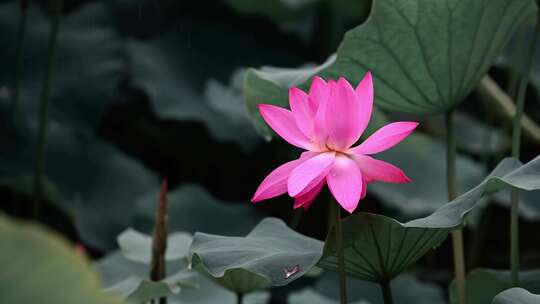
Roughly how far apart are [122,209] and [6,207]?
14.3 inches

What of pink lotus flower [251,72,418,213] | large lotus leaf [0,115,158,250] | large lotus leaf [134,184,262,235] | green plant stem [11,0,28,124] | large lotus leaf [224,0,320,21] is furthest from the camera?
large lotus leaf [224,0,320,21]

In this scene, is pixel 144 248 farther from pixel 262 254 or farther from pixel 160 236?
pixel 262 254

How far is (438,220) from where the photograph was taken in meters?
0.72

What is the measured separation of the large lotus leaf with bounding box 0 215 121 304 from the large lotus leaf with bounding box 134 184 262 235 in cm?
Result: 165

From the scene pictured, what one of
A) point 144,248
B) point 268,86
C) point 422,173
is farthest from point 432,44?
point 422,173

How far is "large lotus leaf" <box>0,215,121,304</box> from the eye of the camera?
33 cm

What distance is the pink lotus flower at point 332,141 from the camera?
0.64 metres

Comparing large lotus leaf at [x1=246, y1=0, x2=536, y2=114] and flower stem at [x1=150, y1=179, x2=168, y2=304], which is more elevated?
large lotus leaf at [x1=246, y1=0, x2=536, y2=114]

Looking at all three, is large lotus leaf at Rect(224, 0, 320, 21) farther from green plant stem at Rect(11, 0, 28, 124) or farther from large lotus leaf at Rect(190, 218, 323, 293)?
large lotus leaf at Rect(190, 218, 323, 293)

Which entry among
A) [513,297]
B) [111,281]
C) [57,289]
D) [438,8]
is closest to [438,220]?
[513,297]

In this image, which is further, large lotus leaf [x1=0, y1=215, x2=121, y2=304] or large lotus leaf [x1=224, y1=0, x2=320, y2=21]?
large lotus leaf [x1=224, y1=0, x2=320, y2=21]

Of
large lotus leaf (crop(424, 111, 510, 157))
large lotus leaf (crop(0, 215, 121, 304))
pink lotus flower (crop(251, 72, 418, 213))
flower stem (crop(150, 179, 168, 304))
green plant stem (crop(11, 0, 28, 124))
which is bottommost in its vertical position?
A: large lotus leaf (crop(424, 111, 510, 157))

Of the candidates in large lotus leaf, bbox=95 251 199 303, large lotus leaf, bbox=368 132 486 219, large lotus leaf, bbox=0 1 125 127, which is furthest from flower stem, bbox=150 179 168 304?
large lotus leaf, bbox=0 1 125 127

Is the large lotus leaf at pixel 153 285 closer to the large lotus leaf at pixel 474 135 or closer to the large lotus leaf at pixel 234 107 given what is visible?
the large lotus leaf at pixel 234 107
